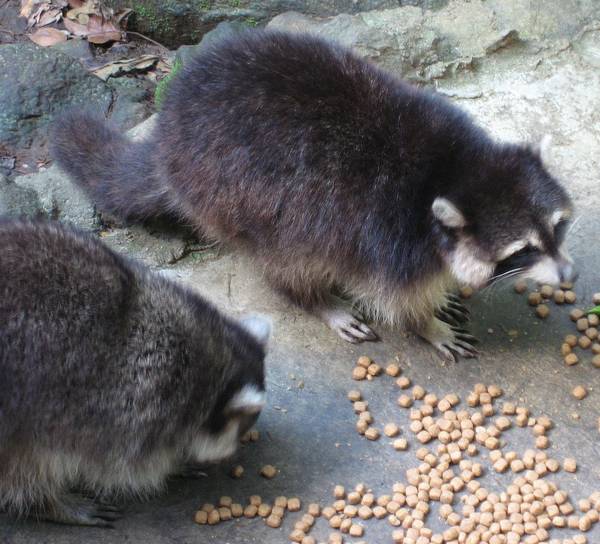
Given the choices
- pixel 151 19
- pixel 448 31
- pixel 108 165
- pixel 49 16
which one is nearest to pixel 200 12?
pixel 151 19

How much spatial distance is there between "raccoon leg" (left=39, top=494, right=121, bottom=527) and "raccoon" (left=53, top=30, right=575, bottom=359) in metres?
1.28

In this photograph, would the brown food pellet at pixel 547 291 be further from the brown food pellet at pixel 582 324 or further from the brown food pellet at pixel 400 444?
the brown food pellet at pixel 400 444

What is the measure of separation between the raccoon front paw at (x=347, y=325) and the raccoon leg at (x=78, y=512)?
1.31 metres

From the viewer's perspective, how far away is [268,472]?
3.54 m

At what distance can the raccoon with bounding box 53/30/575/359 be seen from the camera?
3.74 meters

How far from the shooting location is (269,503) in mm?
3457

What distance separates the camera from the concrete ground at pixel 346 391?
338 cm

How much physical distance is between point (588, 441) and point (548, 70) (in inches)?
101

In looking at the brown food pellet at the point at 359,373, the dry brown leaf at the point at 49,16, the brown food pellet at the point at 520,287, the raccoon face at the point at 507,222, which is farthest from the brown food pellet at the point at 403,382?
the dry brown leaf at the point at 49,16

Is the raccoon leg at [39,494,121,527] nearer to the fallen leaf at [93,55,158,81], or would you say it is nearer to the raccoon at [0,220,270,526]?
the raccoon at [0,220,270,526]

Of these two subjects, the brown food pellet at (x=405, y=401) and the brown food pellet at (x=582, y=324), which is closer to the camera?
the brown food pellet at (x=405, y=401)

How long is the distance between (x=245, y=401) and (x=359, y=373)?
0.87 metres

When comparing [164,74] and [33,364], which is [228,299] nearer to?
[33,364]

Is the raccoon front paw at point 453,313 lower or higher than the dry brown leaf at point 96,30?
lower
